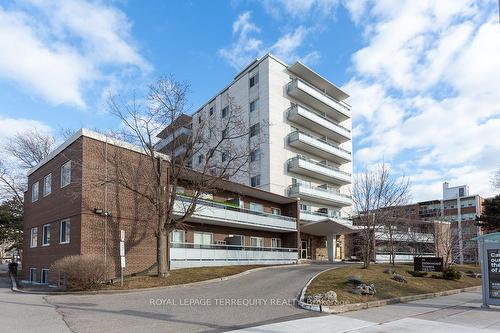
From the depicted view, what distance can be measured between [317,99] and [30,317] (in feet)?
152

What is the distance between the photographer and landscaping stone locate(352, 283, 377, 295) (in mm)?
16828

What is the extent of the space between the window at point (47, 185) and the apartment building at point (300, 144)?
2008cm

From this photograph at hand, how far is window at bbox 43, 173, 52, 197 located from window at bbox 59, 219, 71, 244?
3562 millimetres

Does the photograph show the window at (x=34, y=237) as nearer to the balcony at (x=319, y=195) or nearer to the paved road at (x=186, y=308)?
the paved road at (x=186, y=308)

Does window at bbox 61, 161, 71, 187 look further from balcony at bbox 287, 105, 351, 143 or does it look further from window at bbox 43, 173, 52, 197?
balcony at bbox 287, 105, 351, 143

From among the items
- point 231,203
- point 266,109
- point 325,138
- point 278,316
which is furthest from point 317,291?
point 325,138

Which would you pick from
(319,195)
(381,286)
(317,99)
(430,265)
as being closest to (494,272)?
(381,286)

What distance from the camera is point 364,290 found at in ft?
55.7

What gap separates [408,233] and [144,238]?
97.9 ft

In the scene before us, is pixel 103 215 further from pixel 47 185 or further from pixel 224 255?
pixel 224 255

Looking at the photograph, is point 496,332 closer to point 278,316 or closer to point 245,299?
point 278,316

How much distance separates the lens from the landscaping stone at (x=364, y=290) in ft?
55.2

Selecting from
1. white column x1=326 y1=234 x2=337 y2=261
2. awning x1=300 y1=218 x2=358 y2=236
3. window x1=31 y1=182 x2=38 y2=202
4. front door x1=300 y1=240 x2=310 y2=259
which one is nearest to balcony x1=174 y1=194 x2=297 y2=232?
awning x1=300 y1=218 x2=358 y2=236

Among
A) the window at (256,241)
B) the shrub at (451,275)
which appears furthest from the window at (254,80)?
the shrub at (451,275)
